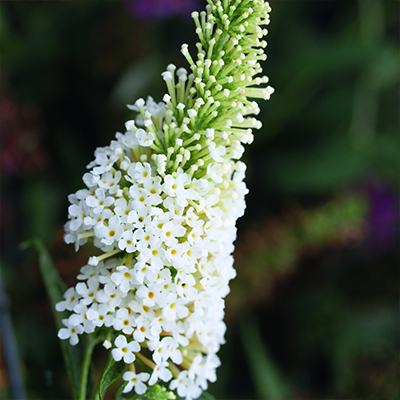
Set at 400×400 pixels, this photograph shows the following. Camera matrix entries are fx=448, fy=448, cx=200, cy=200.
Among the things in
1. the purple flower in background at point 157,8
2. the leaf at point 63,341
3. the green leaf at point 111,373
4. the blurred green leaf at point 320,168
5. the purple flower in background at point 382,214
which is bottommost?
the green leaf at point 111,373

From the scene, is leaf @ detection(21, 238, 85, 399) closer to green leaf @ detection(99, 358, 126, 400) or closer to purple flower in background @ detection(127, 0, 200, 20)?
green leaf @ detection(99, 358, 126, 400)

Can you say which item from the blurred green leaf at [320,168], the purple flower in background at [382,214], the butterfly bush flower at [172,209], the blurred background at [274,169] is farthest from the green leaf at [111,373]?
the purple flower in background at [382,214]

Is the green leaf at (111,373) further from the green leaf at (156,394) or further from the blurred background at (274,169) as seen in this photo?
the blurred background at (274,169)

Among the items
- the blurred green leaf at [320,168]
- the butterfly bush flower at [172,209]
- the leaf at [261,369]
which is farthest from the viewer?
the blurred green leaf at [320,168]

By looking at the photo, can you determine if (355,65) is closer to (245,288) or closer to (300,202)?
(300,202)

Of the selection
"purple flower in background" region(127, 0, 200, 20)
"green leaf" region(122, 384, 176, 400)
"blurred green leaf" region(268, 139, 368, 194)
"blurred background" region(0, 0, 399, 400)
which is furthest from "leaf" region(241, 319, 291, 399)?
"purple flower in background" region(127, 0, 200, 20)

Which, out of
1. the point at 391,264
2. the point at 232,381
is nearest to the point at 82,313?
the point at 232,381
